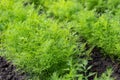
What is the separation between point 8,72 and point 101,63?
1.07 metres

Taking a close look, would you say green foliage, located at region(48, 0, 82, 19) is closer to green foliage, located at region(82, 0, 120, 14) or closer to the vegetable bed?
green foliage, located at region(82, 0, 120, 14)

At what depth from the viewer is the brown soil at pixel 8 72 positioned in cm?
356

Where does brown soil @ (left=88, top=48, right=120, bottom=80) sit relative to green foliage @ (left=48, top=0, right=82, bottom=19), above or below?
below

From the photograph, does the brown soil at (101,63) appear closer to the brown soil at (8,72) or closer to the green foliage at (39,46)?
the green foliage at (39,46)

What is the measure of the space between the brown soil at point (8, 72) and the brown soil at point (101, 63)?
793 mm

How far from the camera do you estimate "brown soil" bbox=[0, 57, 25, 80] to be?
356cm

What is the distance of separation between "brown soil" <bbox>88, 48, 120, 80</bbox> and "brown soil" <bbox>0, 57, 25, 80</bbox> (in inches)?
31.2

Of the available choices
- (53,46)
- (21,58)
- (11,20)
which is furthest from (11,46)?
(11,20)

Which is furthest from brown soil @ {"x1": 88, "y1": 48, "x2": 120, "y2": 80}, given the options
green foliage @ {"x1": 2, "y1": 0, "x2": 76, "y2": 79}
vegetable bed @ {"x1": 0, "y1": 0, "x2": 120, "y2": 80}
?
green foliage @ {"x1": 2, "y1": 0, "x2": 76, "y2": 79}

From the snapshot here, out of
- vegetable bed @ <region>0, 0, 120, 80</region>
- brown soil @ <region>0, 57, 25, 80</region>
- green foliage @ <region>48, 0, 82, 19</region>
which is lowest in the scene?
brown soil @ <region>0, 57, 25, 80</region>

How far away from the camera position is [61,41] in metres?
3.26

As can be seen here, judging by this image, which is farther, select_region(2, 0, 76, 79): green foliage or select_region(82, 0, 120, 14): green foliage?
select_region(82, 0, 120, 14): green foliage

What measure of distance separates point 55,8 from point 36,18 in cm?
105

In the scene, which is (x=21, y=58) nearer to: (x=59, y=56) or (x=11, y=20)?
(x=59, y=56)
